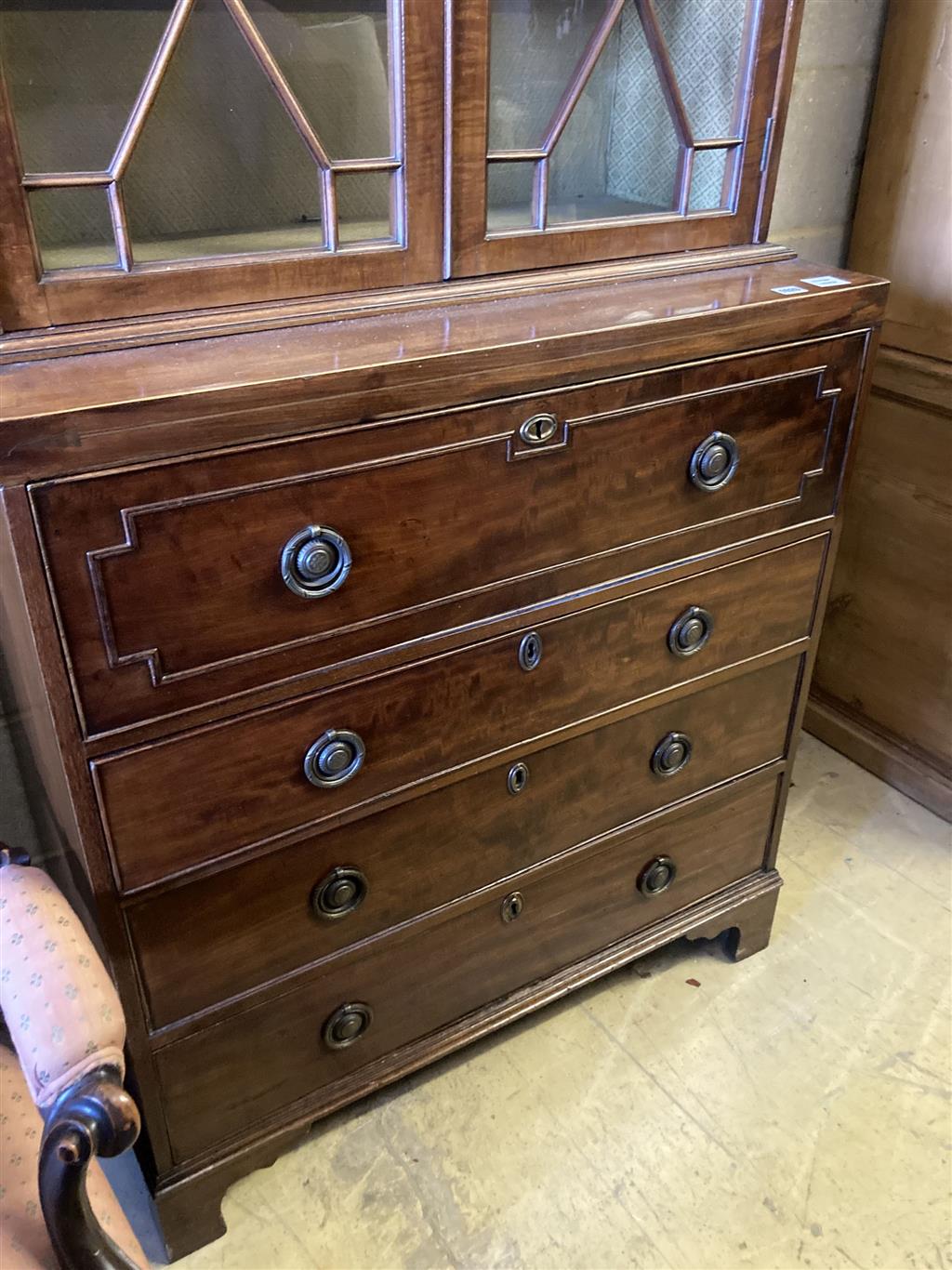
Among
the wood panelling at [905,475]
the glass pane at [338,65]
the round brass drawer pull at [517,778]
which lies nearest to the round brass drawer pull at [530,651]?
the round brass drawer pull at [517,778]

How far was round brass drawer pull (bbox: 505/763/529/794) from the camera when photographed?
1213 mm

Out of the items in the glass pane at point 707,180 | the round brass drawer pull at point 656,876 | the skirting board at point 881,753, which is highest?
the glass pane at point 707,180

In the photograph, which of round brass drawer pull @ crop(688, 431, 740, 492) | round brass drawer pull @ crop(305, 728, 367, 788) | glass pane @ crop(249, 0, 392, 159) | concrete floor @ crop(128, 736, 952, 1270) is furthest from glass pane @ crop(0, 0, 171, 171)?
concrete floor @ crop(128, 736, 952, 1270)

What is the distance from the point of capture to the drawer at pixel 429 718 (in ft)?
3.14

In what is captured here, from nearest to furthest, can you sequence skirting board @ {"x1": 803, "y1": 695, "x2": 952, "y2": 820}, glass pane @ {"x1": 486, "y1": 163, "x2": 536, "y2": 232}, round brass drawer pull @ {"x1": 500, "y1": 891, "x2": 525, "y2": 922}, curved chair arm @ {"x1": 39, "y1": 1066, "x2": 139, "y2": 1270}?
curved chair arm @ {"x1": 39, "y1": 1066, "x2": 139, "y2": 1270} < glass pane @ {"x1": 486, "y1": 163, "x2": 536, "y2": 232} < round brass drawer pull @ {"x1": 500, "y1": 891, "x2": 525, "y2": 922} < skirting board @ {"x1": 803, "y1": 695, "x2": 952, "y2": 820}

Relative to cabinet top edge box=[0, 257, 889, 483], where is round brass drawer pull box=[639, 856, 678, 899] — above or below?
below

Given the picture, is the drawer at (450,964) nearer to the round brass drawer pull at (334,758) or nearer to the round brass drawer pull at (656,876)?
the round brass drawer pull at (656,876)

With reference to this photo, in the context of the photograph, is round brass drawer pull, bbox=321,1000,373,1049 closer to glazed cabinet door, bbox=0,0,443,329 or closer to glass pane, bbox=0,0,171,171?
glazed cabinet door, bbox=0,0,443,329

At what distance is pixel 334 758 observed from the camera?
1036 millimetres

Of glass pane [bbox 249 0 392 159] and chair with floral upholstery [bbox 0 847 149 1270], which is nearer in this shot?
chair with floral upholstery [bbox 0 847 149 1270]

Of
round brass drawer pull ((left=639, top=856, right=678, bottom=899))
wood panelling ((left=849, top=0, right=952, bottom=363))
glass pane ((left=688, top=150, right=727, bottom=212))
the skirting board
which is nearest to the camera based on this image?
glass pane ((left=688, top=150, right=727, bottom=212))

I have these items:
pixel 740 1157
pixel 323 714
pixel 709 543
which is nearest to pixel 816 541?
pixel 709 543

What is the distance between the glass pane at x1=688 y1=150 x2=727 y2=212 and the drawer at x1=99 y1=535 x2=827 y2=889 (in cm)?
42

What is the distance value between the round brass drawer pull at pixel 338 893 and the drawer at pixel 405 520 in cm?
27
